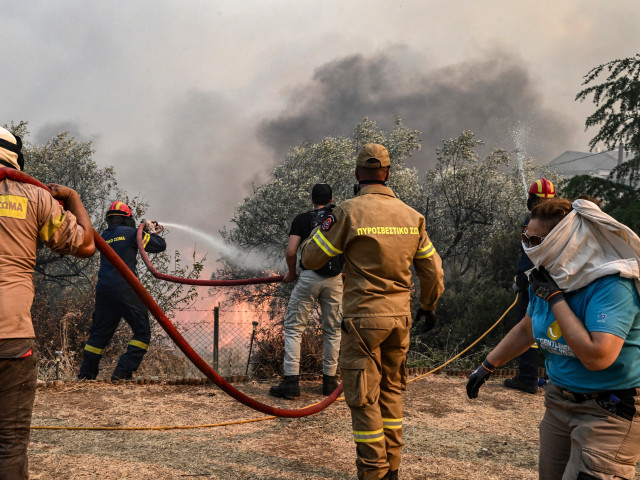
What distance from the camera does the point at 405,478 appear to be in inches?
139

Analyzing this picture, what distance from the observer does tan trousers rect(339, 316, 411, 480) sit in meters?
3.03

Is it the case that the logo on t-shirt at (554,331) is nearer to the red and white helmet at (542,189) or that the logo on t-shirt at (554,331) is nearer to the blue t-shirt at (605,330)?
the blue t-shirt at (605,330)

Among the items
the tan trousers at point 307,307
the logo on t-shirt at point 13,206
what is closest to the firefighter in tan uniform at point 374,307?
the logo on t-shirt at point 13,206

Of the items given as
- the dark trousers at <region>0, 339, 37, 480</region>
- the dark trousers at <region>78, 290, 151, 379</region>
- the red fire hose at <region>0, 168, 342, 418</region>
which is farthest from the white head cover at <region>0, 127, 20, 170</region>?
the dark trousers at <region>78, 290, 151, 379</region>

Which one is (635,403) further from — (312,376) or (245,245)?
(245,245)

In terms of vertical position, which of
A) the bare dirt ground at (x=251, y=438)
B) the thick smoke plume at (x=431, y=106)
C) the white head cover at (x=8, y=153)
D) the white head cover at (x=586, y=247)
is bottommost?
the bare dirt ground at (x=251, y=438)

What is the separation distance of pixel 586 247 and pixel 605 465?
781 millimetres

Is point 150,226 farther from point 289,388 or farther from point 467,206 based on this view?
point 467,206

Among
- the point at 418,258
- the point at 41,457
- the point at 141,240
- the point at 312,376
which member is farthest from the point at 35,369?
the point at 312,376

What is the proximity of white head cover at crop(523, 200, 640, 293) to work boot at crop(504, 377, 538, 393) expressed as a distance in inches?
164

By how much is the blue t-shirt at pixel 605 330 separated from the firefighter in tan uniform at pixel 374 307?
1.16m

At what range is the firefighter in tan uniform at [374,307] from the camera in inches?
121

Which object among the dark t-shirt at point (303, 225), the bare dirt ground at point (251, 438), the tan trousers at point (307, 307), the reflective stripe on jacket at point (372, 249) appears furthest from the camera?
the tan trousers at point (307, 307)

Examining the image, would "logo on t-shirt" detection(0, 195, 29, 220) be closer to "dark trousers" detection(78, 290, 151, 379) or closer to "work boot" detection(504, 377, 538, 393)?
"dark trousers" detection(78, 290, 151, 379)
